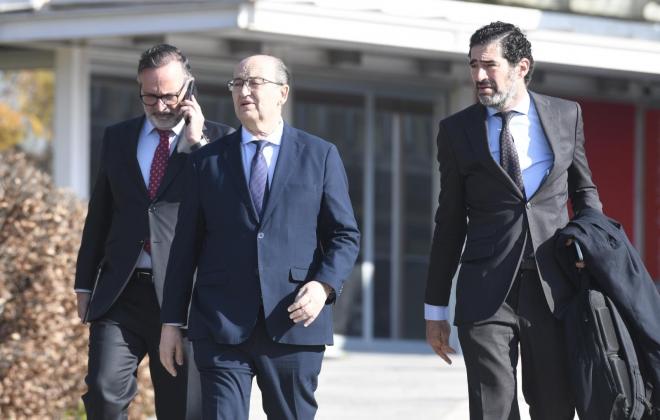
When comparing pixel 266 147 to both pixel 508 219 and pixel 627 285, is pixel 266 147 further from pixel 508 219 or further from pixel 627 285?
pixel 627 285

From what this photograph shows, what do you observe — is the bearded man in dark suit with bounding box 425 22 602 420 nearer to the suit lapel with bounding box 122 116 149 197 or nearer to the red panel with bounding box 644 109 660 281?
the suit lapel with bounding box 122 116 149 197

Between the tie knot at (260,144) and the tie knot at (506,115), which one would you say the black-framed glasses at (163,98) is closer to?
the tie knot at (260,144)

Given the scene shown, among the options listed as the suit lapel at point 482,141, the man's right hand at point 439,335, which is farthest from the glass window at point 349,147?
the suit lapel at point 482,141

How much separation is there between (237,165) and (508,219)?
1024 mm

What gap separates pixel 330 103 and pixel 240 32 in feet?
7.82

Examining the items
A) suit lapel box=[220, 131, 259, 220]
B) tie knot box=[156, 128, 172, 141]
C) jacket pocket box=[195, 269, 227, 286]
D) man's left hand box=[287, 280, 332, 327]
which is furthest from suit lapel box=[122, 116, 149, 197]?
man's left hand box=[287, 280, 332, 327]

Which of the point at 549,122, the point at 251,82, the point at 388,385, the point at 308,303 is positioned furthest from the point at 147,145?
the point at 388,385

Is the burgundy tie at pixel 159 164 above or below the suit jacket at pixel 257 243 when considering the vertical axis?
above

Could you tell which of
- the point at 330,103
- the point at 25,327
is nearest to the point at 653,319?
the point at 25,327

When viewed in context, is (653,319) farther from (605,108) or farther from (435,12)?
(605,108)

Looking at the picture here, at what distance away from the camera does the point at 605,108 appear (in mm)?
13914

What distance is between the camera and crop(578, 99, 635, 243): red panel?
13.8 meters

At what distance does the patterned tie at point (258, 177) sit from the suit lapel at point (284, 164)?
45mm

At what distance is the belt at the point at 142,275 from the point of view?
5.64m
